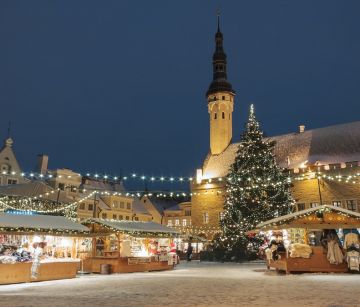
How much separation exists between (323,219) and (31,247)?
42.1 ft

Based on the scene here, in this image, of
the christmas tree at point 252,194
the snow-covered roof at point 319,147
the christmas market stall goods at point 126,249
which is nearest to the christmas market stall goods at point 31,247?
the christmas market stall goods at point 126,249

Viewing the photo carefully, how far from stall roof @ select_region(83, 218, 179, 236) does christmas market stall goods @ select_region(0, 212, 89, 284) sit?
207 cm

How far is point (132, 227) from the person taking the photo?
907 inches

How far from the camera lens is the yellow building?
116ft

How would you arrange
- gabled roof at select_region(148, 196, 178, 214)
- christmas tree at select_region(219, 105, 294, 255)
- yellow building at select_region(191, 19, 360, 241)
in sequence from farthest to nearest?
1. gabled roof at select_region(148, 196, 178, 214)
2. yellow building at select_region(191, 19, 360, 241)
3. christmas tree at select_region(219, 105, 294, 255)

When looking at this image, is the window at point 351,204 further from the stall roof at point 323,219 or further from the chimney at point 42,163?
the chimney at point 42,163

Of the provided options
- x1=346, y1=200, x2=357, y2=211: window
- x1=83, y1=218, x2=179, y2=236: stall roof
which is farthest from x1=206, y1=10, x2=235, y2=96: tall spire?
x1=83, y1=218, x2=179, y2=236: stall roof

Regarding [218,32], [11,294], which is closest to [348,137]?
[218,32]

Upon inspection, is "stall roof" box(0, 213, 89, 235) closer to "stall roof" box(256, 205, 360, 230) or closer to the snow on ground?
the snow on ground

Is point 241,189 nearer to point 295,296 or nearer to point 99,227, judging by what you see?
point 99,227

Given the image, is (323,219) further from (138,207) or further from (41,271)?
(138,207)


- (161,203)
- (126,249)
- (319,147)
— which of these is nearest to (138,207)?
(161,203)

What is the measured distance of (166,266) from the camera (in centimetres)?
2370

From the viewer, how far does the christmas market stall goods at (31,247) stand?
1516cm
